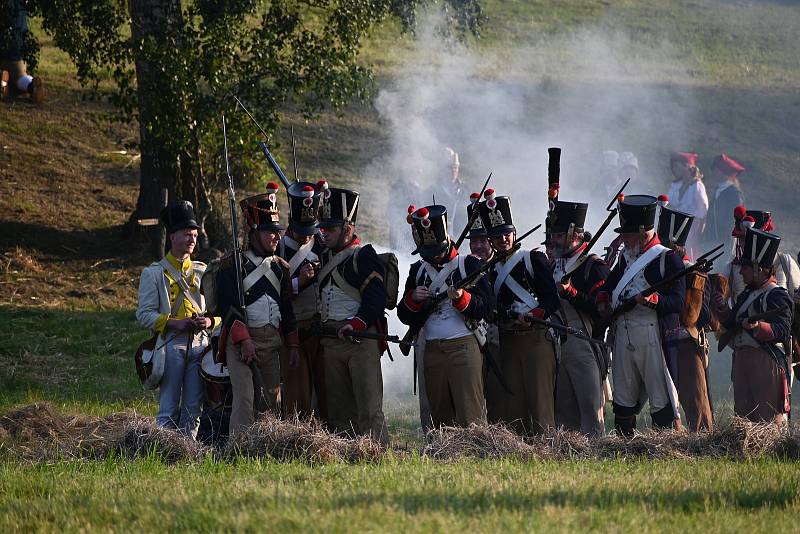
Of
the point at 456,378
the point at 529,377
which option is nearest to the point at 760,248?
the point at 529,377

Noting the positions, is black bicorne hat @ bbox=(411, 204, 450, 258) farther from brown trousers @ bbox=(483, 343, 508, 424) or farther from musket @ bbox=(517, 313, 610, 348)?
brown trousers @ bbox=(483, 343, 508, 424)

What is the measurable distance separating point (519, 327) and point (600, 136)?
1794 centimetres

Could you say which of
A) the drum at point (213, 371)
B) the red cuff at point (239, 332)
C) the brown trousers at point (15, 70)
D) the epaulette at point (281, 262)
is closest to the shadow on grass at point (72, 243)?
the brown trousers at point (15, 70)

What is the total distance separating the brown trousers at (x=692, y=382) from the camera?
33.9 ft

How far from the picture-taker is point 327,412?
9.87 metres

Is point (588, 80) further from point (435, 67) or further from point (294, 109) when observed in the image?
point (294, 109)

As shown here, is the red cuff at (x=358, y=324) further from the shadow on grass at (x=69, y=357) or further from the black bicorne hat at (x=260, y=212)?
the shadow on grass at (x=69, y=357)

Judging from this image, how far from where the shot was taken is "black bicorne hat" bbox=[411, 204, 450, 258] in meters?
9.57

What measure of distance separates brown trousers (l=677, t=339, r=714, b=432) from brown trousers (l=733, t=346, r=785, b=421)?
41 cm

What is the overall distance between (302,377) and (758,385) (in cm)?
386

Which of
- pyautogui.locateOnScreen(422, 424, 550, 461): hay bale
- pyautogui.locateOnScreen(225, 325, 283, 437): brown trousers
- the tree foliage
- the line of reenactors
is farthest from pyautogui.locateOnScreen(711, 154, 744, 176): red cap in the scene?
pyautogui.locateOnScreen(225, 325, 283, 437): brown trousers

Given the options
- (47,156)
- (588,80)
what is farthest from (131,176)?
(588,80)

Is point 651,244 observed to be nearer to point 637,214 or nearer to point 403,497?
point 637,214

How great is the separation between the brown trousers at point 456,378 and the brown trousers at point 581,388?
97 centimetres
